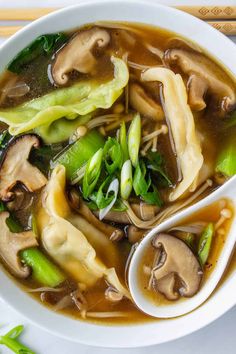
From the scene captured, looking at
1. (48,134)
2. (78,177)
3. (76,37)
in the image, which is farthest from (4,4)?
(78,177)

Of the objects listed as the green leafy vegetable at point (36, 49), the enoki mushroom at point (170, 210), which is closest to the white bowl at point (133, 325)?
the green leafy vegetable at point (36, 49)

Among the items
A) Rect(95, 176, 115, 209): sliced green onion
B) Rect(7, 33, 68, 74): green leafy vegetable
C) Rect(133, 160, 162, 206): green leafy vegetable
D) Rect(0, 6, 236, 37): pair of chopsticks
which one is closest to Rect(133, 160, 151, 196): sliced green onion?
Rect(133, 160, 162, 206): green leafy vegetable

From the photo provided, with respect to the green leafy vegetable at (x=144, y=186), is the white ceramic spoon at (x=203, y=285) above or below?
below

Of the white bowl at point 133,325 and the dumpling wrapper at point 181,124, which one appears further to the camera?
the dumpling wrapper at point 181,124

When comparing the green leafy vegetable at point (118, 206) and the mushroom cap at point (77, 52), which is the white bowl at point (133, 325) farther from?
the green leafy vegetable at point (118, 206)

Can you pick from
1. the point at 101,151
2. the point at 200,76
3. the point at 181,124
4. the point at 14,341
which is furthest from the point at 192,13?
the point at 14,341

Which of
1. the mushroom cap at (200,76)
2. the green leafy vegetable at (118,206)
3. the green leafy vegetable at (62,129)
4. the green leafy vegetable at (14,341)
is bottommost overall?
the green leafy vegetable at (14,341)

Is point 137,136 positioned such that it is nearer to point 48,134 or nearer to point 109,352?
point 48,134

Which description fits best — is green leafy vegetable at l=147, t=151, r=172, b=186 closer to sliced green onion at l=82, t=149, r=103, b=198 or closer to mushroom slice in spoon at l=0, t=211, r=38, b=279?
sliced green onion at l=82, t=149, r=103, b=198
